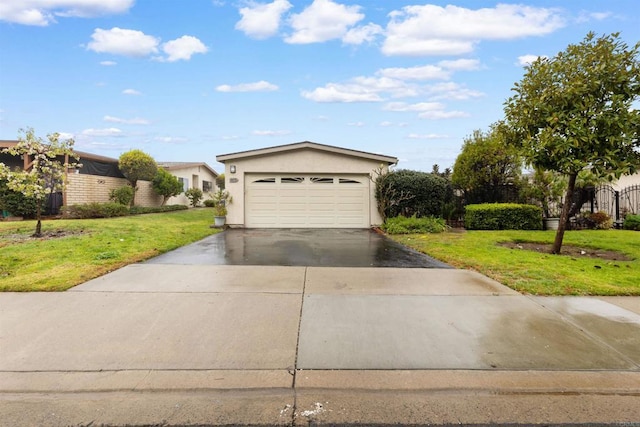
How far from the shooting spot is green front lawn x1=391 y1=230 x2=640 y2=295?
5.51m

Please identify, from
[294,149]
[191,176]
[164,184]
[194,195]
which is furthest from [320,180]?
[191,176]

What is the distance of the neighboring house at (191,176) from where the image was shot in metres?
27.7

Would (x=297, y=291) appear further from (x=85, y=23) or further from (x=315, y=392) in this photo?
(x=85, y=23)

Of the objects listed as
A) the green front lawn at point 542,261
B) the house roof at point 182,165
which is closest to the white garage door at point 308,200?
the green front lawn at point 542,261

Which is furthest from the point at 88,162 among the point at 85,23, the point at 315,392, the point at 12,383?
the point at 315,392

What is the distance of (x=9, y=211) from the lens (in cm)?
1552

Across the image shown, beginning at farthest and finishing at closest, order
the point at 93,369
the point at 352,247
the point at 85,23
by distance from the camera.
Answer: the point at 85,23, the point at 352,247, the point at 93,369

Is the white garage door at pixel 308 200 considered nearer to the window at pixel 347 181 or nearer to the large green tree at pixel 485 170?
the window at pixel 347 181

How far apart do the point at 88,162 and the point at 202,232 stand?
35.6ft

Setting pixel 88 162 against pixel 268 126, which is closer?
pixel 88 162

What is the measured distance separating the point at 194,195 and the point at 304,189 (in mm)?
16621

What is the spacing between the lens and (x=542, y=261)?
7.41 meters

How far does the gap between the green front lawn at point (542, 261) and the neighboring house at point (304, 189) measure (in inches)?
134

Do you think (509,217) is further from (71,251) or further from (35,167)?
(35,167)
